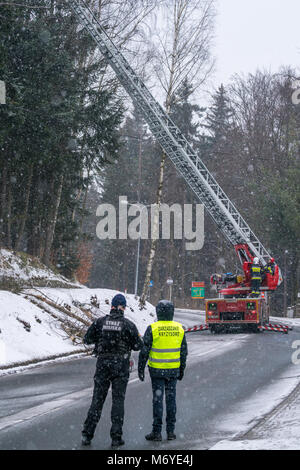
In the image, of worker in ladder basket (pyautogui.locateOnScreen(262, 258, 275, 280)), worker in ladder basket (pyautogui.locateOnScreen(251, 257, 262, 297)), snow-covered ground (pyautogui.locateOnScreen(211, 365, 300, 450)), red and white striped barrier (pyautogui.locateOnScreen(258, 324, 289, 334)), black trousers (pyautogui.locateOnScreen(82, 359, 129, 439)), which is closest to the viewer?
snow-covered ground (pyautogui.locateOnScreen(211, 365, 300, 450))

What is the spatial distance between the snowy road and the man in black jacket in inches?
9.8

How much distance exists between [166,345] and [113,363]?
0.72m

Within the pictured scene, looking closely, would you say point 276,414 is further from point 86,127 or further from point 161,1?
point 161,1

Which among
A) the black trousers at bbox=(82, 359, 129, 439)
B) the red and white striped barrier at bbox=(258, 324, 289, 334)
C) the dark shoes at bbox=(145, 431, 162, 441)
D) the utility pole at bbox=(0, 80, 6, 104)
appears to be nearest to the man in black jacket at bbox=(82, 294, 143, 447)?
the black trousers at bbox=(82, 359, 129, 439)

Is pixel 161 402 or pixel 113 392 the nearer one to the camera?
pixel 113 392

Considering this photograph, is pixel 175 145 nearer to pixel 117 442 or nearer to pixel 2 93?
pixel 2 93

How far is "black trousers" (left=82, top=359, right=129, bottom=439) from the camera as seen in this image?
731cm

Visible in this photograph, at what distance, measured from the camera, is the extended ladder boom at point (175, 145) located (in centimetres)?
2619

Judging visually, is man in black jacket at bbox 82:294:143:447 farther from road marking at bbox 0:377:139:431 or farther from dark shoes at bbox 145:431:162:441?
road marking at bbox 0:377:139:431

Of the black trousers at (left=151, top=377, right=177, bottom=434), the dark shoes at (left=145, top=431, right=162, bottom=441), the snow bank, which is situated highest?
the snow bank

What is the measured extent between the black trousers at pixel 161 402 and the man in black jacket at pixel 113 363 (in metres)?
0.43

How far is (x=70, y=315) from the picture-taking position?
19.5 metres

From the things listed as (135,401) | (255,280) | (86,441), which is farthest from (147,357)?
(255,280)

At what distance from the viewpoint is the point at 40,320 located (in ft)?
58.3
